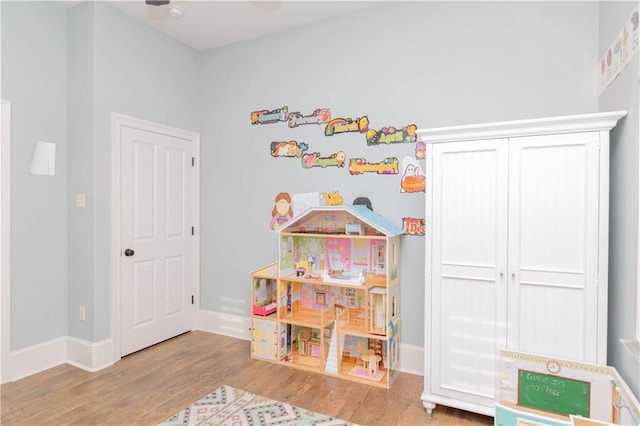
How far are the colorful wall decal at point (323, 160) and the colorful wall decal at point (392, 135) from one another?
0.27 metres

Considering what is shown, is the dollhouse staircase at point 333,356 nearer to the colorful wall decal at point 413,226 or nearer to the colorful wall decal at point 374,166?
the colorful wall decal at point 413,226

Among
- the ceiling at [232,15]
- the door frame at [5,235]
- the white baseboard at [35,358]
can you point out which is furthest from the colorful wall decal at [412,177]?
the white baseboard at [35,358]

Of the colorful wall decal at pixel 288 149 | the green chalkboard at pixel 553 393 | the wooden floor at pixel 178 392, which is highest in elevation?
the colorful wall decal at pixel 288 149

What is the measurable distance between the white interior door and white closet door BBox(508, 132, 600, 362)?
116 inches

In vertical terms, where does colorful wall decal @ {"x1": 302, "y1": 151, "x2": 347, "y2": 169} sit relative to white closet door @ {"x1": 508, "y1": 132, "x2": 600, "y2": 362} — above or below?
above

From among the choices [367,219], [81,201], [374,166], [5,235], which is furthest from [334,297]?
[5,235]

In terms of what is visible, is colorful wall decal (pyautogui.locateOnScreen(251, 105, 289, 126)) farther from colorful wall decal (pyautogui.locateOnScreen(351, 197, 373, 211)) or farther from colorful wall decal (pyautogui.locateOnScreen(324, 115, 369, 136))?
colorful wall decal (pyautogui.locateOnScreen(351, 197, 373, 211))

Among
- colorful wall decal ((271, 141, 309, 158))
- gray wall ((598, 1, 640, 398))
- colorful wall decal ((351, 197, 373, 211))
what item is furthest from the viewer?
colorful wall decal ((271, 141, 309, 158))

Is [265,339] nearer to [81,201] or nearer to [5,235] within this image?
[81,201]

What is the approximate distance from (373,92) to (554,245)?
1758mm

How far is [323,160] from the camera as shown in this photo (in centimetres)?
328

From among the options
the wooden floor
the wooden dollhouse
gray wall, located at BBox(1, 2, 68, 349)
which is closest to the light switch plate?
gray wall, located at BBox(1, 2, 68, 349)

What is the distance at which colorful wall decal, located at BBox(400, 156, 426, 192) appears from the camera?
2.88m

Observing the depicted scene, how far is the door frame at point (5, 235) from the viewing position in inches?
108
